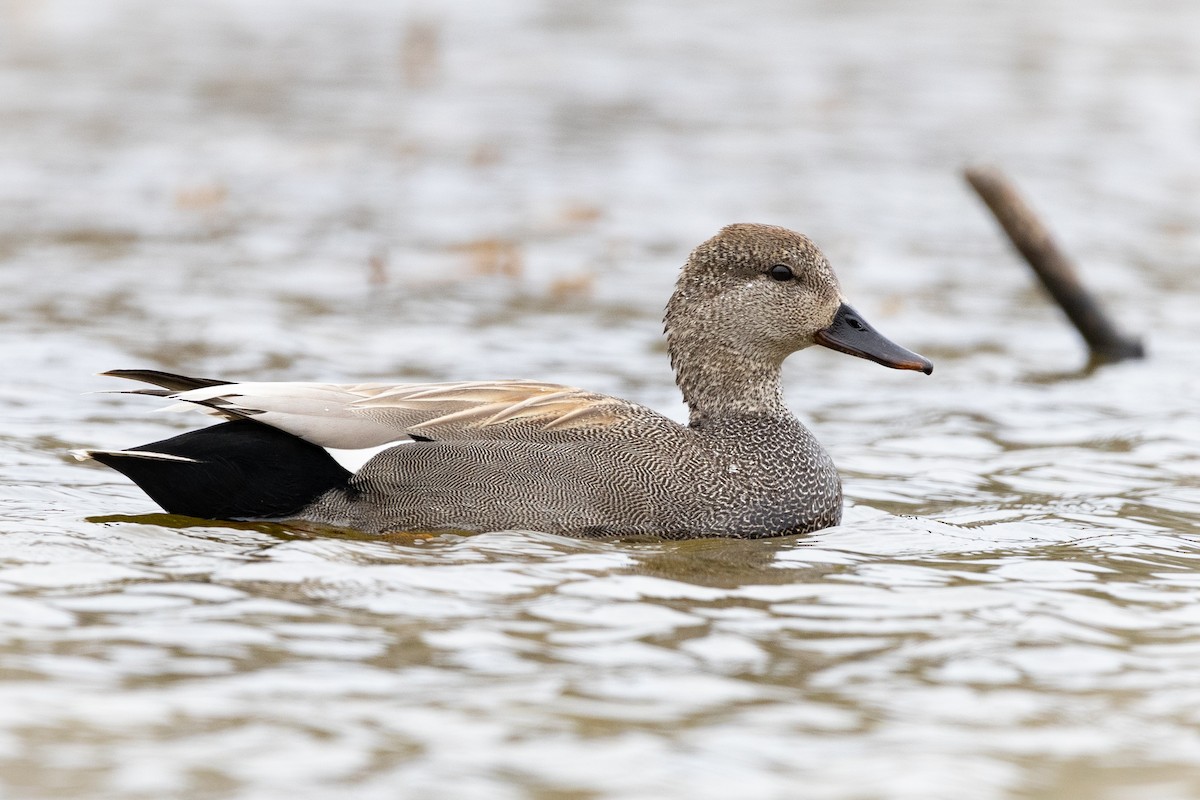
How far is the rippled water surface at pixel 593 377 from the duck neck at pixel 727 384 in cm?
67

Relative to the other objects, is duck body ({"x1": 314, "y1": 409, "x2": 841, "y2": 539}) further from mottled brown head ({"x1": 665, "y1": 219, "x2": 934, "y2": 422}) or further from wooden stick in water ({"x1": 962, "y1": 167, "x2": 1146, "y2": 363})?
wooden stick in water ({"x1": 962, "y1": 167, "x2": 1146, "y2": 363})

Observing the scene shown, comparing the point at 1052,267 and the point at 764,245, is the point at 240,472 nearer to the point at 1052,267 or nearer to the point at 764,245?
the point at 764,245

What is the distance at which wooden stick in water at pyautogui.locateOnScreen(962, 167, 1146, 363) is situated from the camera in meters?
10.6

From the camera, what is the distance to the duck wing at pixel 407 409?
644cm

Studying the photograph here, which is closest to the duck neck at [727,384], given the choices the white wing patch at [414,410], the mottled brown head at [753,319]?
the mottled brown head at [753,319]

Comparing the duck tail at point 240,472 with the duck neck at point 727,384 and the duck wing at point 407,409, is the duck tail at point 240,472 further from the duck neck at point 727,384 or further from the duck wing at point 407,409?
the duck neck at point 727,384

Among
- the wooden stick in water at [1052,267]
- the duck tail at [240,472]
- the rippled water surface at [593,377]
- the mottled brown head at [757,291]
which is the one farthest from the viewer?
the wooden stick in water at [1052,267]

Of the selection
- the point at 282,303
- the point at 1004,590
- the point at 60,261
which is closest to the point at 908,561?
the point at 1004,590

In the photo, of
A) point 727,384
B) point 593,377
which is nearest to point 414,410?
point 727,384

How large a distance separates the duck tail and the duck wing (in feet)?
0.28

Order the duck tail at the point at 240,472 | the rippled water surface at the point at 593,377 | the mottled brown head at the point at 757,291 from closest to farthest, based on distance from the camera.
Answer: the rippled water surface at the point at 593,377 < the duck tail at the point at 240,472 < the mottled brown head at the point at 757,291

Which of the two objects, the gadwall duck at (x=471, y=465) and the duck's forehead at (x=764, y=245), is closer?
the gadwall duck at (x=471, y=465)

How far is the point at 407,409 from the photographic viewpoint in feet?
21.7

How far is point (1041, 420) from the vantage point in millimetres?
9586
